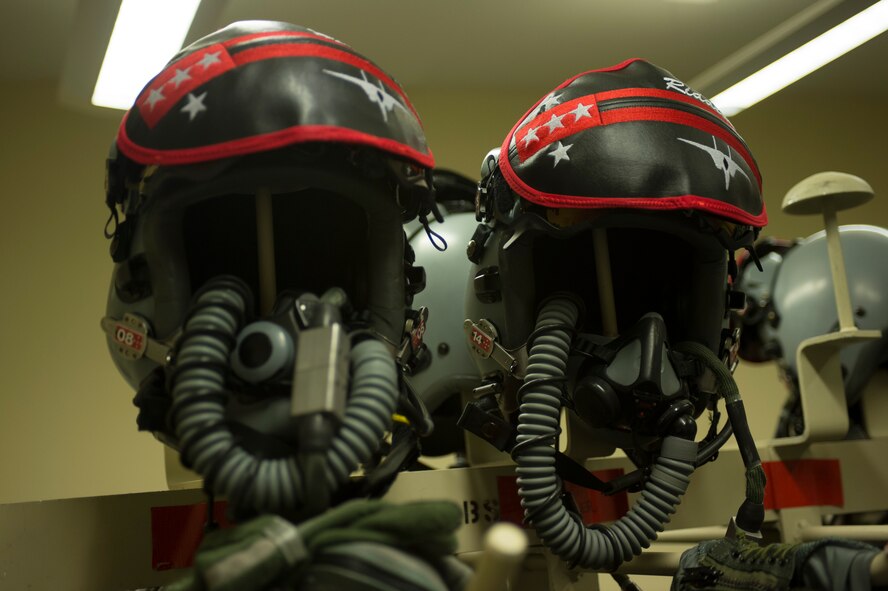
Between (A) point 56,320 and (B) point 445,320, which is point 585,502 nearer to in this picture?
(B) point 445,320

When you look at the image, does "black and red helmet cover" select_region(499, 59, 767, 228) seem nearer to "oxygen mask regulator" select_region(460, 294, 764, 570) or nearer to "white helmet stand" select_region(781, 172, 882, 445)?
"oxygen mask regulator" select_region(460, 294, 764, 570)

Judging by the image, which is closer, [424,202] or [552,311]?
[424,202]

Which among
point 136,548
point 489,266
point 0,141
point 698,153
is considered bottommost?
point 136,548

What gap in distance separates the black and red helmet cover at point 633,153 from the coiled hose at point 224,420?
0.47 m

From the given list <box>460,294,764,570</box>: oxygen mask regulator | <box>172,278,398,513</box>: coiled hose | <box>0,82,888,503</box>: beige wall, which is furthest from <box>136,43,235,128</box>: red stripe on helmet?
<box>0,82,888,503</box>: beige wall

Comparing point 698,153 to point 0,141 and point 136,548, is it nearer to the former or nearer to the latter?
point 136,548

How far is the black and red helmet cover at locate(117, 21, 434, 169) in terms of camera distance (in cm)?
106

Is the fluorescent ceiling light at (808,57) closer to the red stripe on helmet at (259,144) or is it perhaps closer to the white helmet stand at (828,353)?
the white helmet stand at (828,353)

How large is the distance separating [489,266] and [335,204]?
32 cm

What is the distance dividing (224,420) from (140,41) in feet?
4.42

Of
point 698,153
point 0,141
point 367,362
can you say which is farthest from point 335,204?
point 0,141

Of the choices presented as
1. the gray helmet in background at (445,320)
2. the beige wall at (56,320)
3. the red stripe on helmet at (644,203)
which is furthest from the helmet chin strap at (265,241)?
the beige wall at (56,320)

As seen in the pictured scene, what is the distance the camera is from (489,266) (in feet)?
5.11

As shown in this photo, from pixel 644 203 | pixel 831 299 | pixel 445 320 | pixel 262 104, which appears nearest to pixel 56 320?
pixel 445 320
